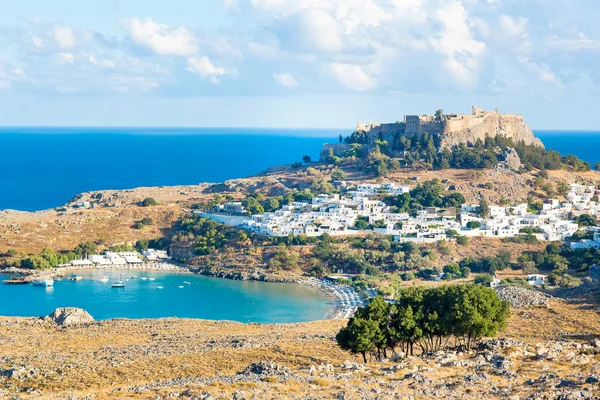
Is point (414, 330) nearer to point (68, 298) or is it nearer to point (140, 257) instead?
point (68, 298)

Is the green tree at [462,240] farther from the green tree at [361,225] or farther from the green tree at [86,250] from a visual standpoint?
the green tree at [86,250]

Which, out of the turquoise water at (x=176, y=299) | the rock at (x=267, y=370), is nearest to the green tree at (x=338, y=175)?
the turquoise water at (x=176, y=299)

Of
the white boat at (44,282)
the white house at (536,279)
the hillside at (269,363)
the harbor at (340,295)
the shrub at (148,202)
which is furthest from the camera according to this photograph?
the shrub at (148,202)

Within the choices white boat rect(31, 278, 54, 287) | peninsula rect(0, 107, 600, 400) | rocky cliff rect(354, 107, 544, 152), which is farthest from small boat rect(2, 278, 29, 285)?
rocky cliff rect(354, 107, 544, 152)

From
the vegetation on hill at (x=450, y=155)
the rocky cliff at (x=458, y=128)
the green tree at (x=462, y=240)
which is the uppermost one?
the rocky cliff at (x=458, y=128)

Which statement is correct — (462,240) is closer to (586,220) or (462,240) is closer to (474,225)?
(474,225)

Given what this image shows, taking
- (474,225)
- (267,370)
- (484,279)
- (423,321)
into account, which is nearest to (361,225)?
(474,225)
